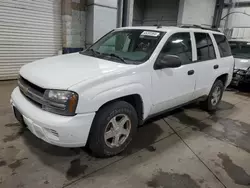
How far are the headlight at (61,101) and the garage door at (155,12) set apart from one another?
30.3 ft

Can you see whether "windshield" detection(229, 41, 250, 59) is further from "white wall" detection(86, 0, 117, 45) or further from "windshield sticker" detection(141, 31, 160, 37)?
"windshield sticker" detection(141, 31, 160, 37)

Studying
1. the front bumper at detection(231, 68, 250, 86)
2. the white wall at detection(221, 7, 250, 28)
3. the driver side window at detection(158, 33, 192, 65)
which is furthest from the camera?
the white wall at detection(221, 7, 250, 28)

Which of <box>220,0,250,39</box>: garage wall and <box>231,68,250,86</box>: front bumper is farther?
<box>220,0,250,39</box>: garage wall

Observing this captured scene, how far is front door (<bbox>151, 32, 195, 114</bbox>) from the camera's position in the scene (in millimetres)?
2619

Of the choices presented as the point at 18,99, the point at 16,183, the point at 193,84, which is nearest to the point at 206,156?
the point at 193,84

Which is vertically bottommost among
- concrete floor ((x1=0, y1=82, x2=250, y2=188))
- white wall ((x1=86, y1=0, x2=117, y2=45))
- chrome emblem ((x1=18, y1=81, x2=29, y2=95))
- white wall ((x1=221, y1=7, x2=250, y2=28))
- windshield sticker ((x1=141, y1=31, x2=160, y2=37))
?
concrete floor ((x1=0, y1=82, x2=250, y2=188))

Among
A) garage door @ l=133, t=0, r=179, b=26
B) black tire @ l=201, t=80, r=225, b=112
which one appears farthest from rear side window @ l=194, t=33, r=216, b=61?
garage door @ l=133, t=0, r=179, b=26

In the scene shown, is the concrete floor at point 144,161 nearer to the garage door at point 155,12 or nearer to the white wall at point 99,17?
the white wall at point 99,17

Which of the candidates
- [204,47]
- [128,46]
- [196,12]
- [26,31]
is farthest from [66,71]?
[196,12]

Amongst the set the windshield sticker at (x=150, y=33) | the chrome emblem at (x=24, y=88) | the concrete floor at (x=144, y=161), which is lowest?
the concrete floor at (x=144, y=161)

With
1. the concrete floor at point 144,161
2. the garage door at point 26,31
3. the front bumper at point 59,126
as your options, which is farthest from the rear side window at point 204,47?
the garage door at point 26,31

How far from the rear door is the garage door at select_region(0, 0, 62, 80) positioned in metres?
4.62

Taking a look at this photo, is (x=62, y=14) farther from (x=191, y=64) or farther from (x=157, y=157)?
(x=157, y=157)

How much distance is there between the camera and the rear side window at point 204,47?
3301 mm
